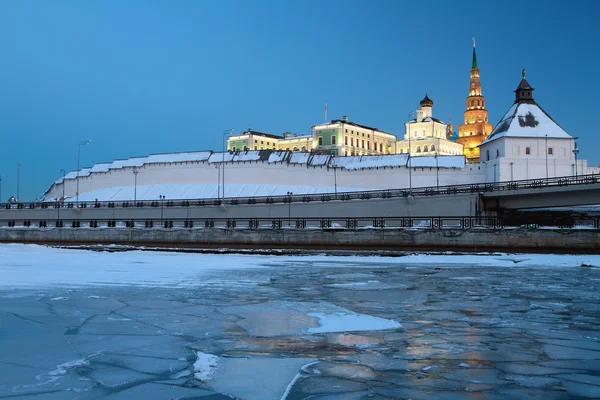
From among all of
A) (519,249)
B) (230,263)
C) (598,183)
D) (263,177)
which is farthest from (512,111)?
(230,263)

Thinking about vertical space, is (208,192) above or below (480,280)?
above

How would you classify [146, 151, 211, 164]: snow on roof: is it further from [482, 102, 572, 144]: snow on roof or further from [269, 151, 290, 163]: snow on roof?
[482, 102, 572, 144]: snow on roof

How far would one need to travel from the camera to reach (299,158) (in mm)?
77438

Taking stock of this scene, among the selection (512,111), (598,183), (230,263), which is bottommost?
(230,263)

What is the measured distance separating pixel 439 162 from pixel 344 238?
137ft

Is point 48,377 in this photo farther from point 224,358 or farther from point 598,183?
point 598,183

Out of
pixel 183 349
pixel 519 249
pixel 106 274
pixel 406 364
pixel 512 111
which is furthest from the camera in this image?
pixel 512 111

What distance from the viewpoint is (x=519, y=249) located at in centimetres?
2709

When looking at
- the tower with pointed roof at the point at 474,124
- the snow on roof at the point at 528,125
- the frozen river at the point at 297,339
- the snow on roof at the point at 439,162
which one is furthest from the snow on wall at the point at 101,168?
the tower with pointed roof at the point at 474,124

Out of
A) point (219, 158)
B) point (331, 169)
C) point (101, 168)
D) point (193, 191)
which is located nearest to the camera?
point (331, 169)

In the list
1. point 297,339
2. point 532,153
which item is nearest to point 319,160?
point 532,153

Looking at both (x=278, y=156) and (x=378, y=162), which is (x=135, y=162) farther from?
(x=378, y=162)

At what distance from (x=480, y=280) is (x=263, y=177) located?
63.6 metres

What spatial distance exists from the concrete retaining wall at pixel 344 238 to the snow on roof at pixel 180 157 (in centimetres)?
4290
